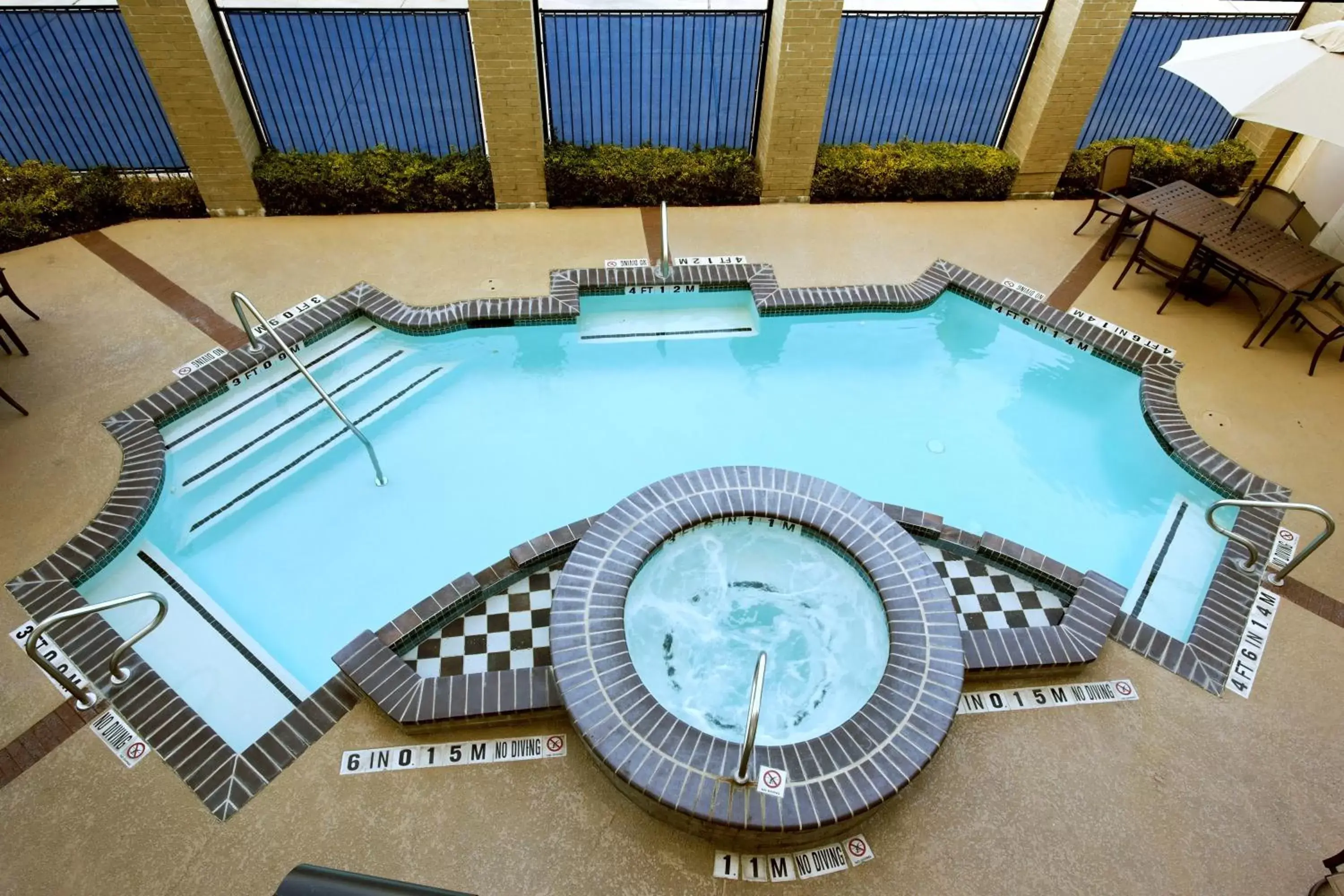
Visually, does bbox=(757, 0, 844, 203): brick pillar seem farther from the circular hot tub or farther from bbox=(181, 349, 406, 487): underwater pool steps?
the circular hot tub

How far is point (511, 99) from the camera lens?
7.98 metres

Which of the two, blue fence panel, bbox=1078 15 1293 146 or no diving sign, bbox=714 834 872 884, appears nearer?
no diving sign, bbox=714 834 872 884

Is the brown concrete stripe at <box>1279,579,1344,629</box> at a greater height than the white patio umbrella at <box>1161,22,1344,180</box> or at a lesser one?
lesser

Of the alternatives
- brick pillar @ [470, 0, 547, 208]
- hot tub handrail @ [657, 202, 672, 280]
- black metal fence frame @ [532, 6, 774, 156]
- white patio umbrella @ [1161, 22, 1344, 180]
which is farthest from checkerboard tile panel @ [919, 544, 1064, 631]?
brick pillar @ [470, 0, 547, 208]

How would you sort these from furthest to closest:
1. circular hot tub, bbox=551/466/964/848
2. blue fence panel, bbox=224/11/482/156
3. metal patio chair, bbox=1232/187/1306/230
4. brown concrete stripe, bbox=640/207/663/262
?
1. blue fence panel, bbox=224/11/482/156
2. brown concrete stripe, bbox=640/207/663/262
3. metal patio chair, bbox=1232/187/1306/230
4. circular hot tub, bbox=551/466/964/848

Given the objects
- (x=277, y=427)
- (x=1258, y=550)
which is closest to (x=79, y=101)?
(x=277, y=427)

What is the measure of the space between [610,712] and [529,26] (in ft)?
21.7

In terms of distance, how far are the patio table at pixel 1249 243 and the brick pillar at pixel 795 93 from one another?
3441 mm

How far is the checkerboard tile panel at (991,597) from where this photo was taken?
17.3ft

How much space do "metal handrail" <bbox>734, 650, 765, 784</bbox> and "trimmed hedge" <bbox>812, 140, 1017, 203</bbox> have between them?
6.99 metres

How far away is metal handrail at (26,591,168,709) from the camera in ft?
12.3

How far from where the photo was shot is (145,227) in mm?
8266

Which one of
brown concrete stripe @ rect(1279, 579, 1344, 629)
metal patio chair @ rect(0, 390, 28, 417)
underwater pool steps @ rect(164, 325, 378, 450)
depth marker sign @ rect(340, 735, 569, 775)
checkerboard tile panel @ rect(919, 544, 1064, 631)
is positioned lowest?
depth marker sign @ rect(340, 735, 569, 775)

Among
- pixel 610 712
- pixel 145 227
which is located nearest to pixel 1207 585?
pixel 610 712
